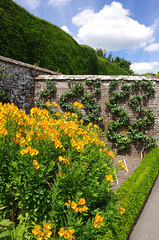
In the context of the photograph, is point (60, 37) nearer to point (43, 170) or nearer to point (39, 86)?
point (39, 86)

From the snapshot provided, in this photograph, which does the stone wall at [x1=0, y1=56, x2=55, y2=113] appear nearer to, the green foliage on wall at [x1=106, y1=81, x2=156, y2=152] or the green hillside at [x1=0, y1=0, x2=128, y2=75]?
the green hillside at [x1=0, y1=0, x2=128, y2=75]

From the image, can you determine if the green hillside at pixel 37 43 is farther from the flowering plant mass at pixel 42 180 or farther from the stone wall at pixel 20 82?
the flowering plant mass at pixel 42 180

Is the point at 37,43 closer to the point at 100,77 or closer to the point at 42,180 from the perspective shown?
the point at 100,77

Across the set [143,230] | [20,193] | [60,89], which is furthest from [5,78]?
[143,230]

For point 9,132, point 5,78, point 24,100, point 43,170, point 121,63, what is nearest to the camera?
point 43,170

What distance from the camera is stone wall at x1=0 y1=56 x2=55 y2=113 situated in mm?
6199

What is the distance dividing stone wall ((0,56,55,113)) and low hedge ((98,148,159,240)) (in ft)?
15.2

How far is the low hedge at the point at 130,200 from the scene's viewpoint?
7.46ft

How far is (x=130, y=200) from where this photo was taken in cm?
307

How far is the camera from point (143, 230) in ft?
9.95

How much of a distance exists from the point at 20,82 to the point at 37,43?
3.09 meters

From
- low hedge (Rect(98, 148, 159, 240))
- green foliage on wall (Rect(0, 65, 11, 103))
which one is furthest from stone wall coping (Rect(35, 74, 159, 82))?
low hedge (Rect(98, 148, 159, 240))

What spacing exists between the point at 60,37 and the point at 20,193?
33.8 ft

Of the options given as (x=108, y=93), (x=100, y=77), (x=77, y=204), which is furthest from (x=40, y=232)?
(x=100, y=77)
